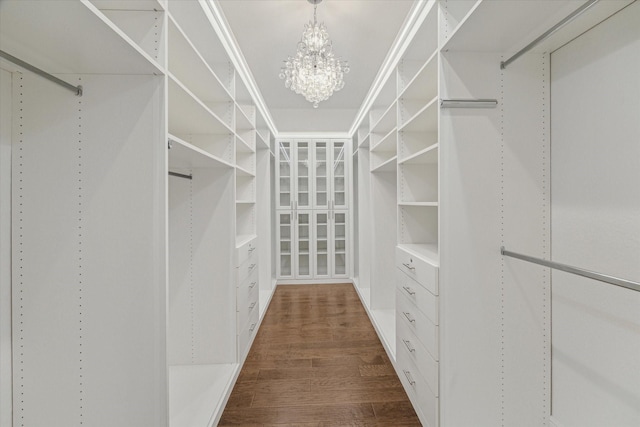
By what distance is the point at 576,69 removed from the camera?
1315 millimetres

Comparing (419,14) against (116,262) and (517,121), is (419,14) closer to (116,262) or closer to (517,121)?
(517,121)

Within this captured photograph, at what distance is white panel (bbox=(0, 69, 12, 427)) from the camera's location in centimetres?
105

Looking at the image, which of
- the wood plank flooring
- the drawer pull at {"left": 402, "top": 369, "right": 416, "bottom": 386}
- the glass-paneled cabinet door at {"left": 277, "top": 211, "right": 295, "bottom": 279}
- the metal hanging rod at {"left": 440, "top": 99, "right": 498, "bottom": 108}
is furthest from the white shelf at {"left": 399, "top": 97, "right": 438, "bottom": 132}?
the glass-paneled cabinet door at {"left": 277, "top": 211, "right": 295, "bottom": 279}

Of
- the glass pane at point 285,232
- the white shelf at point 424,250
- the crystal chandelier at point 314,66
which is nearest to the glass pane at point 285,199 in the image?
the glass pane at point 285,232

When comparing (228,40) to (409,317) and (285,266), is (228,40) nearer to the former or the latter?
(409,317)

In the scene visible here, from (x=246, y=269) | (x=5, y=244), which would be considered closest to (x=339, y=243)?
(x=246, y=269)

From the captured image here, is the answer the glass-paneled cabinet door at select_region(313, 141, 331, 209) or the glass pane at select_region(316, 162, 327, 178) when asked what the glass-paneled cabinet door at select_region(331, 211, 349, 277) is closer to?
the glass-paneled cabinet door at select_region(313, 141, 331, 209)

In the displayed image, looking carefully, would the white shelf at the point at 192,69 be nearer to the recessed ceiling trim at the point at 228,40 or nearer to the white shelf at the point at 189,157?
the recessed ceiling trim at the point at 228,40

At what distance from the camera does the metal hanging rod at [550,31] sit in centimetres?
101

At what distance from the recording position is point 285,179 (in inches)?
175

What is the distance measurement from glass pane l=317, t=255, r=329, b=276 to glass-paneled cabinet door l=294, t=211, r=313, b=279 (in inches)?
4.9

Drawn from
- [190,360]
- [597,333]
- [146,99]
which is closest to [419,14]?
[146,99]

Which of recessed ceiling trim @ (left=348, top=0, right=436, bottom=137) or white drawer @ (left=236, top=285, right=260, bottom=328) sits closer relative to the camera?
recessed ceiling trim @ (left=348, top=0, right=436, bottom=137)

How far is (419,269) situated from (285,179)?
3070 millimetres
